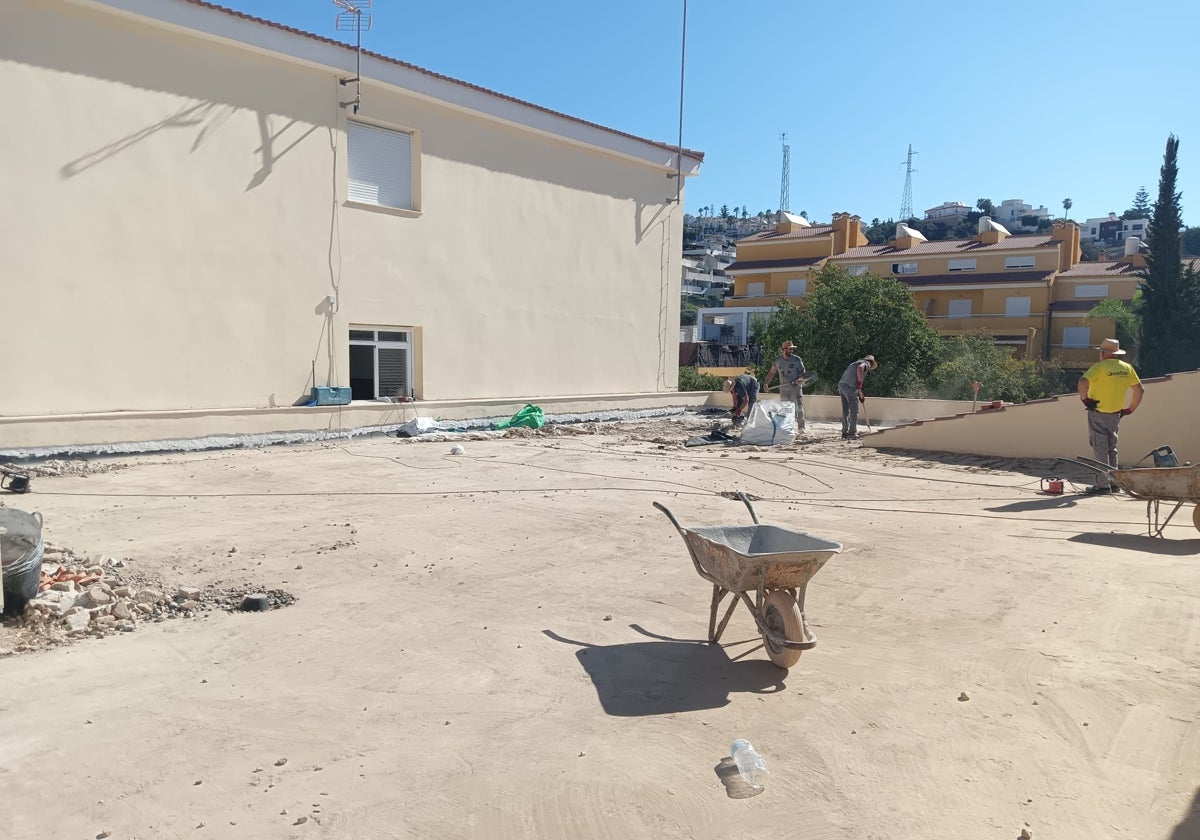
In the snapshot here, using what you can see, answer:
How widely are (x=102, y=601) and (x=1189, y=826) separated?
19.5 feet

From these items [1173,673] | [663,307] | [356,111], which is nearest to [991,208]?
[663,307]

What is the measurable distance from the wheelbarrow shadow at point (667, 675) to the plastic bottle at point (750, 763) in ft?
1.70

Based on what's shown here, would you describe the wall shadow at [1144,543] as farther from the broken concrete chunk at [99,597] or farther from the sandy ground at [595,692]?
the broken concrete chunk at [99,597]

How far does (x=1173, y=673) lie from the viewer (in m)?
4.66

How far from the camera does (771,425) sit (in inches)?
611

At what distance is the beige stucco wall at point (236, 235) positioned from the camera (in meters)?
12.8

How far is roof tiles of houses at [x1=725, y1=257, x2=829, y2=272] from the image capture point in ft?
205

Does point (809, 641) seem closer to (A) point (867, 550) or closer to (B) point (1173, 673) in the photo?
(B) point (1173, 673)

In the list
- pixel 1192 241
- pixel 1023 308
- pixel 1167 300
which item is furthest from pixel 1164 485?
pixel 1192 241

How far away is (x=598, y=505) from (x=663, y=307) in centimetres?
1546

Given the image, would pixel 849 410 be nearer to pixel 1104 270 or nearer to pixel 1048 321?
pixel 1048 321

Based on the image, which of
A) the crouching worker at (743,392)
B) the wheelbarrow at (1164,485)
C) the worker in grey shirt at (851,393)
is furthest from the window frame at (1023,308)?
the wheelbarrow at (1164,485)

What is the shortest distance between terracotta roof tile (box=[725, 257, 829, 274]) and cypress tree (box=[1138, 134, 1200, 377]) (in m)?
21.2

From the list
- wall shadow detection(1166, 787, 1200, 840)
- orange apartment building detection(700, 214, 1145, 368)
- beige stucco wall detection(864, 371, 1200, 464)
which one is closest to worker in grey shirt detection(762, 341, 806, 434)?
beige stucco wall detection(864, 371, 1200, 464)
